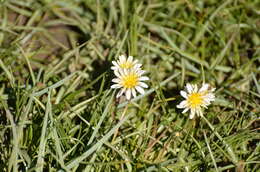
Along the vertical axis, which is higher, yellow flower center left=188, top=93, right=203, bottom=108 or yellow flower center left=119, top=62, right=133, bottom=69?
yellow flower center left=119, top=62, right=133, bottom=69

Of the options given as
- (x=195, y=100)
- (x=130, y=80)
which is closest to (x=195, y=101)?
(x=195, y=100)

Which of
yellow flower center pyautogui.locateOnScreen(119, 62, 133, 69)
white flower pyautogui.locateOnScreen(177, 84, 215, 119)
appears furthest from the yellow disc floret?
white flower pyautogui.locateOnScreen(177, 84, 215, 119)

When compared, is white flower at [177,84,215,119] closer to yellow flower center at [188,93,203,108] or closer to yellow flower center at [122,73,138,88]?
yellow flower center at [188,93,203,108]

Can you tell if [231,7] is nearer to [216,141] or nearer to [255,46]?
[255,46]

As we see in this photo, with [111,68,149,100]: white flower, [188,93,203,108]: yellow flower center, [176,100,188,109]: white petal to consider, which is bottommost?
[176,100,188,109]: white petal

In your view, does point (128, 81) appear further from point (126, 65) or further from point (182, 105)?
point (182, 105)
